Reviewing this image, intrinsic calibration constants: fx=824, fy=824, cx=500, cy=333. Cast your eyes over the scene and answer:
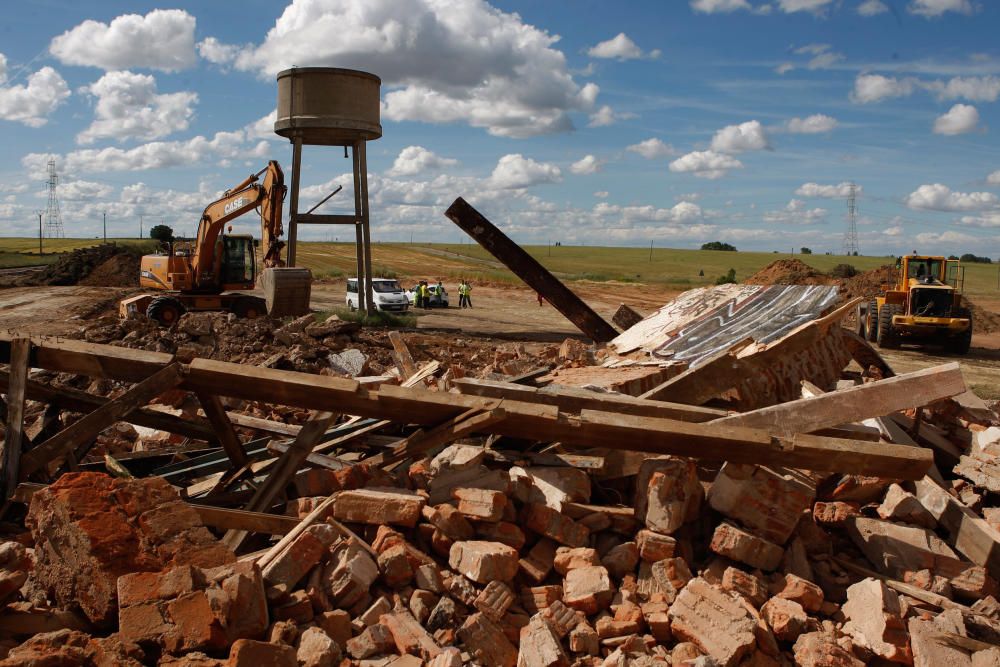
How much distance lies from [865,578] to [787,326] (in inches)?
138

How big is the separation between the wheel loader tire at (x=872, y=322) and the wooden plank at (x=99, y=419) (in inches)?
768

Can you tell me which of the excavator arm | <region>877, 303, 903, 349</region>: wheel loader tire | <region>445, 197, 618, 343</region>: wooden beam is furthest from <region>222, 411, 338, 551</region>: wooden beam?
<region>877, 303, 903, 349</region>: wheel loader tire

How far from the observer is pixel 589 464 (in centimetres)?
527

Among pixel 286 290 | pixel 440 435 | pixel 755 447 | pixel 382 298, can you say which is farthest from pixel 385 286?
pixel 755 447

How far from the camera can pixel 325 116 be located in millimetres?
19266

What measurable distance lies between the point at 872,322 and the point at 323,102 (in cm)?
1469

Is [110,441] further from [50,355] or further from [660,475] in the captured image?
[660,475]

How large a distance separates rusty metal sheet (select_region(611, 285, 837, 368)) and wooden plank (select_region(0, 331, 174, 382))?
15.1 ft

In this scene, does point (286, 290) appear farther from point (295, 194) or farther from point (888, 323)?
point (888, 323)

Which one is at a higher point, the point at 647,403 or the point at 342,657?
the point at 647,403

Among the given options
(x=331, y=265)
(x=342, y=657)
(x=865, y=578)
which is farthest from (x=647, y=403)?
(x=331, y=265)

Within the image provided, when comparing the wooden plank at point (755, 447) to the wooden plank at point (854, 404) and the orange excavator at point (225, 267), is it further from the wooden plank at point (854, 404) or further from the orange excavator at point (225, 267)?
the orange excavator at point (225, 267)

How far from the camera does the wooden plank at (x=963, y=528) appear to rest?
4.75 m

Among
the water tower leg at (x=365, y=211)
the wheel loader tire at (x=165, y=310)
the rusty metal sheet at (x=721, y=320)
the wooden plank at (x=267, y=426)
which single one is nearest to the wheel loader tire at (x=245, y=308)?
the wheel loader tire at (x=165, y=310)
